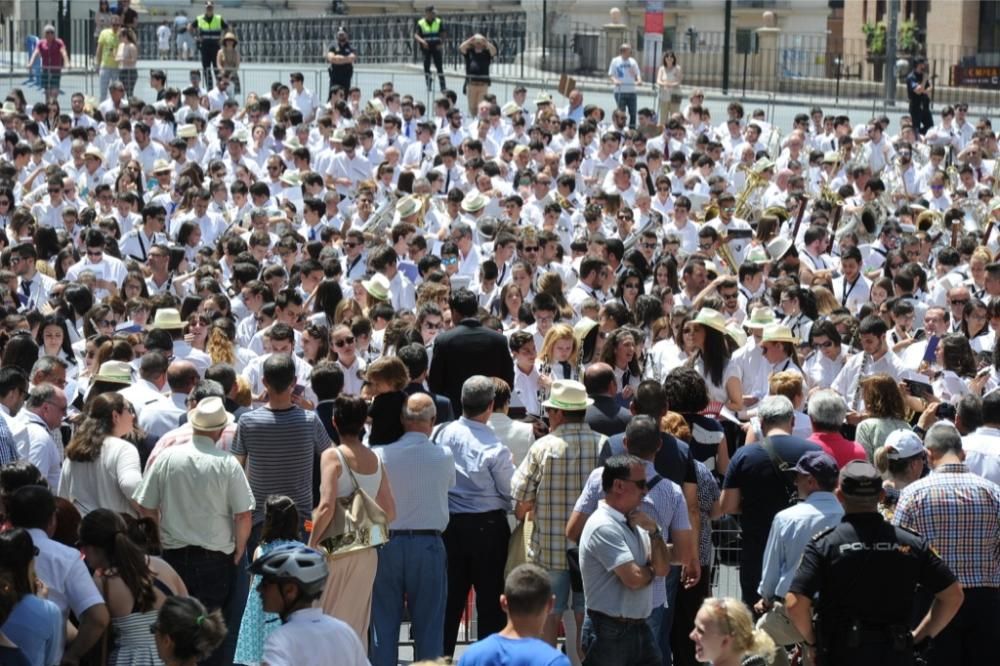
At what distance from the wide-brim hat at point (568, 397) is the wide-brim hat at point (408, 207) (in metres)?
10.2

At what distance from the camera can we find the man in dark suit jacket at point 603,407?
885 centimetres

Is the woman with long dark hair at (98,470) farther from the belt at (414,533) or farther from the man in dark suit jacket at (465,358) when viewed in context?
the man in dark suit jacket at (465,358)

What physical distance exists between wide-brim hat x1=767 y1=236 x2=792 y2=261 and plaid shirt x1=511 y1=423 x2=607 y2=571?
319 inches

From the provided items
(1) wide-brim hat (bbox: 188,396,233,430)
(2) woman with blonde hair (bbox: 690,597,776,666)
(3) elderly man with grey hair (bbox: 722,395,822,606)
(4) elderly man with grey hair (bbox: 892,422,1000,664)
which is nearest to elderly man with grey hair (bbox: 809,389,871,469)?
(3) elderly man with grey hair (bbox: 722,395,822,606)

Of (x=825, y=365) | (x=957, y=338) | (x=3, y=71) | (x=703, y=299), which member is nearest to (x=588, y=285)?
(x=703, y=299)

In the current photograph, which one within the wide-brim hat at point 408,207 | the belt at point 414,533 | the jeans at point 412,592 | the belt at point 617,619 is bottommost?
the jeans at point 412,592

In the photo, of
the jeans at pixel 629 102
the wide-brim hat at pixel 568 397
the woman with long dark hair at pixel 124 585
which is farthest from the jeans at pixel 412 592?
the jeans at pixel 629 102

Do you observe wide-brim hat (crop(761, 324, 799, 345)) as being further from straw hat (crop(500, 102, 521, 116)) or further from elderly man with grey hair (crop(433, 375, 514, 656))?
straw hat (crop(500, 102, 521, 116))

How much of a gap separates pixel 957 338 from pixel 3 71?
27.1 m

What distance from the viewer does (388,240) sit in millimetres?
16875

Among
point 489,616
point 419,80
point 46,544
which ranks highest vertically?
point 419,80

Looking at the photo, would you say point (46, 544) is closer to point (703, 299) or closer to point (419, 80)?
point (703, 299)

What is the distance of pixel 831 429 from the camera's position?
8.55m

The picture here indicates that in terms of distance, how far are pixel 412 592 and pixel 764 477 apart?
1879mm
